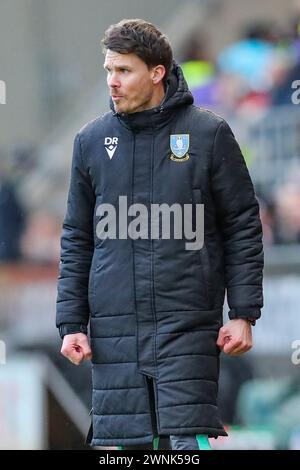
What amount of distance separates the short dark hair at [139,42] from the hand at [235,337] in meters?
0.92

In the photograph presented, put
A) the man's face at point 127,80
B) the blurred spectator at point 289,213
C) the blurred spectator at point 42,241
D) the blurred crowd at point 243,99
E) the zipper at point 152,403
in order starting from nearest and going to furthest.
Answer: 1. the zipper at point 152,403
2. the man's face at point 127,80
3. the blurred spectator at point 289,213
4. the blurred crowd at point 243,99
5. the blurred spectator at point 42,241

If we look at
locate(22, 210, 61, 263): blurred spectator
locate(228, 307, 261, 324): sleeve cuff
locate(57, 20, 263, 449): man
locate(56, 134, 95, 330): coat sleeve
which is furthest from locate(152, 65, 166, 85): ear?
locate(22, 210, 61, 263): blurred spectator

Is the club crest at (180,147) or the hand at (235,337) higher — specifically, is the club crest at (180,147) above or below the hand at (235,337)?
above

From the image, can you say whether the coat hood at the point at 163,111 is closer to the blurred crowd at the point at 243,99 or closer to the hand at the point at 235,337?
the hand at the point at 235,337

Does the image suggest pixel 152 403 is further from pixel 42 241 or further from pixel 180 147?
pixel 42 241

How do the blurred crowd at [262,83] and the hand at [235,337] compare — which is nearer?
the hand at [235,337]

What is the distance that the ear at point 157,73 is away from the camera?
4.85m

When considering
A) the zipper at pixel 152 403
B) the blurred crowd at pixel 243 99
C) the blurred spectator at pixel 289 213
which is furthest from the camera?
the blurred crowd at pixel 243 99

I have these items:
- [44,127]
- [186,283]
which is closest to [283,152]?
[44,127]

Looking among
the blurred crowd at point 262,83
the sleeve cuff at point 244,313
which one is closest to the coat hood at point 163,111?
the sleeve cuff at point 244,313

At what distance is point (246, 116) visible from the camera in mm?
9594

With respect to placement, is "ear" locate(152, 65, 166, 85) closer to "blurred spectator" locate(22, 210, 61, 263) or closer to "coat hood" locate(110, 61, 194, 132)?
"coat hood" locate(110, 61, 194, 132)

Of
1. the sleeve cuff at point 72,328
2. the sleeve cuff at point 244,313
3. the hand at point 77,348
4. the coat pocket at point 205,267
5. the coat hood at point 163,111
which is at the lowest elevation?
the hand at point 77,348
